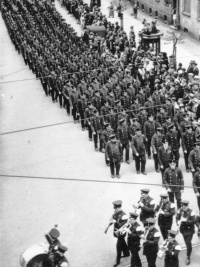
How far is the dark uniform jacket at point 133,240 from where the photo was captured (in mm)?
11203

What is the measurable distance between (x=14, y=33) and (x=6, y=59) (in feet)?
8.07

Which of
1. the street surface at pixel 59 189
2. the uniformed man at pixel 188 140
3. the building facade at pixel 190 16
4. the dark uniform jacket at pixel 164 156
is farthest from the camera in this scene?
the building facade at pixel 190 16

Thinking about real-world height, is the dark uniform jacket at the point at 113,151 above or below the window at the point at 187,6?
above

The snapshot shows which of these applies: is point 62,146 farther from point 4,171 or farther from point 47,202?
point 47,202

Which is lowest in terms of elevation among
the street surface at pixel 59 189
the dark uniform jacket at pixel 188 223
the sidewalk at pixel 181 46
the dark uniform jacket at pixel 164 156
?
the sidewalk at pixel 181 46

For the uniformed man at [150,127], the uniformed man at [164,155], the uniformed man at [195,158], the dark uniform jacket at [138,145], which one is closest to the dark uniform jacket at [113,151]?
the dark uniform jacket at [138,145]

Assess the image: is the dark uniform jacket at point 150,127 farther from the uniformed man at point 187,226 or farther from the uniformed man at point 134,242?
the uniformed man at point 134,242

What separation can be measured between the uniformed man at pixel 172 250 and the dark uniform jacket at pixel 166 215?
139 centimetres

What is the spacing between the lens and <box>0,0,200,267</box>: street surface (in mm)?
12602

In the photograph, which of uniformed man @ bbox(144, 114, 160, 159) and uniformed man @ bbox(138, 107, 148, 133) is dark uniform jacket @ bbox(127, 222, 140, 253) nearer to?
uniformed man @ bbox(144, 114, 160, 159)

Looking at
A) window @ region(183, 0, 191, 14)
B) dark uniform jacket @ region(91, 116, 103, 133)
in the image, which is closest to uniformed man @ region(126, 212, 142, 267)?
dark uniform jacket @ region(91, 116, 103, 133)

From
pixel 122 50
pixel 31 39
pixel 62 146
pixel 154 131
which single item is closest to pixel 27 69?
pixel 31 39

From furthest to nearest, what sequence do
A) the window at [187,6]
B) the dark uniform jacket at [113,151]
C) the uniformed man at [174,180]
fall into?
1. the window at [187,6]
2. the dark uniform jacket at [113,151]
3. the uniformed man at [174,180]

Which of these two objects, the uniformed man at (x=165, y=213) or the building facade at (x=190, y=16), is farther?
the building facade at (x=190, y=16)
